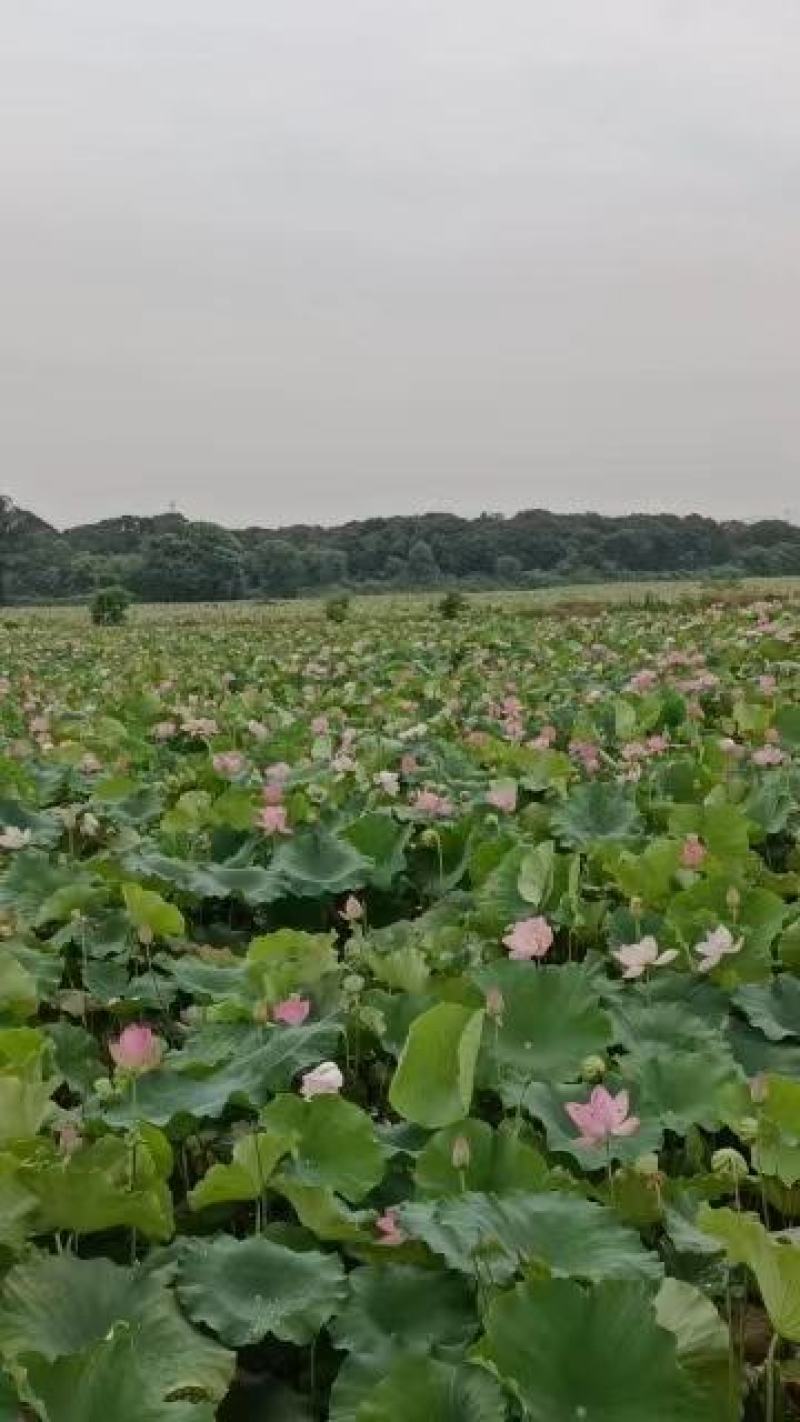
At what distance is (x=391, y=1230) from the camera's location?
114cm

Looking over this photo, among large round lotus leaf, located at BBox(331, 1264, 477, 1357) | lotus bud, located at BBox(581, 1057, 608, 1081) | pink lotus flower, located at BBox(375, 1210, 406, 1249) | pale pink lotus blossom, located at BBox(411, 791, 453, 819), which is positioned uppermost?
pale pink lotus blossom, located at BBox(411, 791, 453, 819)

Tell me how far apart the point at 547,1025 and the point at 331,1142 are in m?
0.39

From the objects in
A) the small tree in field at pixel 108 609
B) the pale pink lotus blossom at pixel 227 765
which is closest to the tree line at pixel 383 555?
the small tree in field at pixel 108 609

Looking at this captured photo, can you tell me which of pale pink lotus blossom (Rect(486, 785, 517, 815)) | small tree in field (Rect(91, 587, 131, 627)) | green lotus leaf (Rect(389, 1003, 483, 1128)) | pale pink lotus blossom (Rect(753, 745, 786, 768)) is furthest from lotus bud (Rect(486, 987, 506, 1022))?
small tree in field (Rect(91, 587, 131, 627))

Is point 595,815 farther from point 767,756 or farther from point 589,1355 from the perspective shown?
point 589,1355

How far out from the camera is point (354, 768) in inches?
134

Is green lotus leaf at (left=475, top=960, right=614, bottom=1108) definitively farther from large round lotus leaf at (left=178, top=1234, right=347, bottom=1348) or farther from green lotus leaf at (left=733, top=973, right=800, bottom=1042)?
large round lotus leaf at (left=178, top=1234, right=347, bottom=1348)

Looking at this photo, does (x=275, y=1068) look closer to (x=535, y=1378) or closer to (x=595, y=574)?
(x=535, y=1378)

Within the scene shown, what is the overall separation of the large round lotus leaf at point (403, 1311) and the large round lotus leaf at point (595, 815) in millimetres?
1572

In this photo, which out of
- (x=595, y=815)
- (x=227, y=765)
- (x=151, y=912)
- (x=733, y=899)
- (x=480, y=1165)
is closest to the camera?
(x=480, y=1165)

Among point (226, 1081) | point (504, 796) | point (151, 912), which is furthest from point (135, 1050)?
point (504, 796)

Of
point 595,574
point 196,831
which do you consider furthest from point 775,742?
point 595,574

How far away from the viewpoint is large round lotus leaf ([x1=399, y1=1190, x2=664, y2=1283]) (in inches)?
41.9

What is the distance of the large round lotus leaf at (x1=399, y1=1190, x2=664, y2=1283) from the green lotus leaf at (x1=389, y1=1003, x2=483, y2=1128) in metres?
0.21
